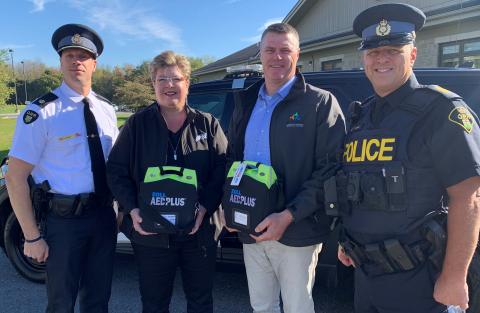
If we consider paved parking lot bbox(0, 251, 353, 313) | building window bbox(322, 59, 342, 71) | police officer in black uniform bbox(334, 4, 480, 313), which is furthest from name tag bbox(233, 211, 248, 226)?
building window bbox(322, 59, 342, 71)

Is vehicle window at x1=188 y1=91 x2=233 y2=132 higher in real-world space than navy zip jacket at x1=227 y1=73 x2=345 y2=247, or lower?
higher

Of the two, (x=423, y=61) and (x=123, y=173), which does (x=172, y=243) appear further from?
(x=423, y=61)

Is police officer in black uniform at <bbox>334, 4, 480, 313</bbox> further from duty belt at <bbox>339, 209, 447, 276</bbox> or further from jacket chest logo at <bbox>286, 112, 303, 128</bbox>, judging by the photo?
jacket chest logo at <bbox>286, 112, 303, 128</bbox>

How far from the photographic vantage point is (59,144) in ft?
7.49

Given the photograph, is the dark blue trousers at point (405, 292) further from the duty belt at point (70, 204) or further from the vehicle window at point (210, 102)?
the vehicle window at point (210, 102)

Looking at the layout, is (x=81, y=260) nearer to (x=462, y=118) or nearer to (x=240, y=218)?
(x=240, y=218)

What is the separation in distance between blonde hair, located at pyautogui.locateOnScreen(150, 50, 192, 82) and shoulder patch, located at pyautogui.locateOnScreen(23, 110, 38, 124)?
0.70m

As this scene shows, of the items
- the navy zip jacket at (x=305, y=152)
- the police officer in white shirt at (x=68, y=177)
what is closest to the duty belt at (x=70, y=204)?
the police officer in white shirt at (x=68, y=177)

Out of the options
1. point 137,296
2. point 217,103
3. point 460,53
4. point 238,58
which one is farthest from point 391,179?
point 238,58

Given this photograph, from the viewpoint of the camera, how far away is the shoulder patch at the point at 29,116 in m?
2.21

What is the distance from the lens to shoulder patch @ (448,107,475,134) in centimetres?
153

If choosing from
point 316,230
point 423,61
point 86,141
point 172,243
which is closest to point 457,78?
point 316,230

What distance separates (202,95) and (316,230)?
1953mm

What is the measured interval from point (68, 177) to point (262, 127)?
1186 mm
